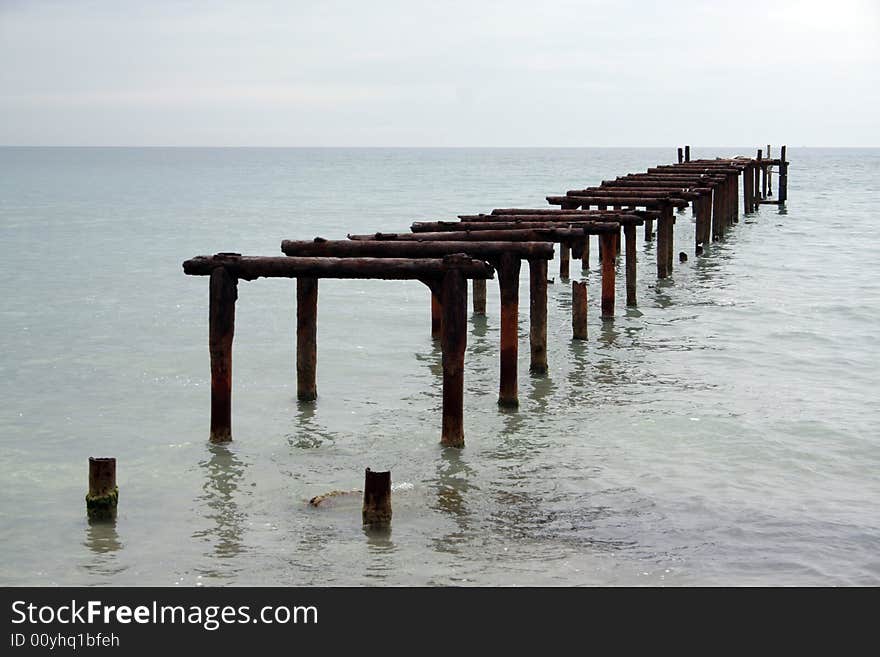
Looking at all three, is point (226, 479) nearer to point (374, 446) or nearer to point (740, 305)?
point (374, 446)

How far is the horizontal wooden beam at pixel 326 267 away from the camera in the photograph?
12.7 m

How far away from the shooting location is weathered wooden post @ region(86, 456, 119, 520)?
10.9 meters

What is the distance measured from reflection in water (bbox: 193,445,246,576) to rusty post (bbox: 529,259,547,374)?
5129 millimetres

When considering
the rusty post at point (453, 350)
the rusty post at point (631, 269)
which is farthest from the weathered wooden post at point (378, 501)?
the rusty post at point (631, 269)

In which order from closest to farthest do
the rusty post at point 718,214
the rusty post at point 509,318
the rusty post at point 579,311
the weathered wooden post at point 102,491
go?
the weathered wooden post at point 102,491, the rusty post at point 509,318, the rusty post at point 579,311, the rusty post at point 718,214

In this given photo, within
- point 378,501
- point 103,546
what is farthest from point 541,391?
point 103,546

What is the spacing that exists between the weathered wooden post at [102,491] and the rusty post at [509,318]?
5.23 meters

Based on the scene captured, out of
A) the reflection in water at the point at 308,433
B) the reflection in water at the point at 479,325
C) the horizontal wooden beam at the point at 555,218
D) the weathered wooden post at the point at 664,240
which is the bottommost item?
the reflection in water at the point at 308,433

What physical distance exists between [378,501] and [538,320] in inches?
267

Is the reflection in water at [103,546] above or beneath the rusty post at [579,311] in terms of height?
beneath

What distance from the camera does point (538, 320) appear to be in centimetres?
1702

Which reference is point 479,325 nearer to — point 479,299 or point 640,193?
point 479,299

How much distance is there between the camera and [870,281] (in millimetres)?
30203

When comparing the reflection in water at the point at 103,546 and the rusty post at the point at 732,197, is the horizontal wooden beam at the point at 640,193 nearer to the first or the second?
the rusty post at the point at 732,197
